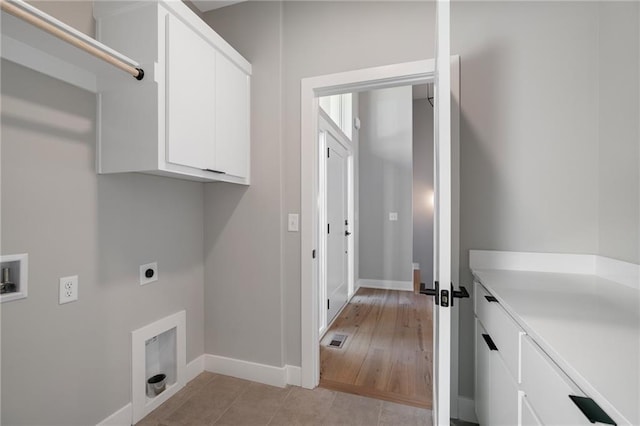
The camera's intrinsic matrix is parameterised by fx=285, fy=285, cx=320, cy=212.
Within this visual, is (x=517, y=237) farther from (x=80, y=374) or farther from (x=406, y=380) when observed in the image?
(x=80, y=374)

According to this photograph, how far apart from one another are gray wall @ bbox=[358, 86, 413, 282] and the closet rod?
11.9ft

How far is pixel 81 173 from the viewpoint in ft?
4.48

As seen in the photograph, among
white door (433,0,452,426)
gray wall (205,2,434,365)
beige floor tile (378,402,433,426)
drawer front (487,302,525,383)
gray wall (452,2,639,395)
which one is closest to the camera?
drawer front (487,302,525,383)

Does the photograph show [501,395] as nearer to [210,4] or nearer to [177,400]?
[177,400]

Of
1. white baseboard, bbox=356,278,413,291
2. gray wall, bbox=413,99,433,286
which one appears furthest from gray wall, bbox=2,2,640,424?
gray wall, bbox=413,99,433,286

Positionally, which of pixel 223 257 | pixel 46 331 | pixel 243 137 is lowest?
pixel 46 331

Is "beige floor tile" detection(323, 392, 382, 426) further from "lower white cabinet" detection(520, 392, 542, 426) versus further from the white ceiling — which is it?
the white ceiling

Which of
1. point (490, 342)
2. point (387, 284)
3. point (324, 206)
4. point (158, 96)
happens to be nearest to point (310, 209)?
point (324, 206)

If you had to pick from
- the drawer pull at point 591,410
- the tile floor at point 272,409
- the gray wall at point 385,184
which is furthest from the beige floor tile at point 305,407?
the gray wall at point 385,184

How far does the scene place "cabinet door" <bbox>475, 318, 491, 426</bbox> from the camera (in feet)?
4.19

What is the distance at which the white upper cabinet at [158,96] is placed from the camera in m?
1.33

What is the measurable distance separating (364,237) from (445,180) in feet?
11.6

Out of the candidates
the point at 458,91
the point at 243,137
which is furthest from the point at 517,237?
the point at 243,137

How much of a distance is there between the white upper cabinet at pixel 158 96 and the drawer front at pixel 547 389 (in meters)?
1.58
